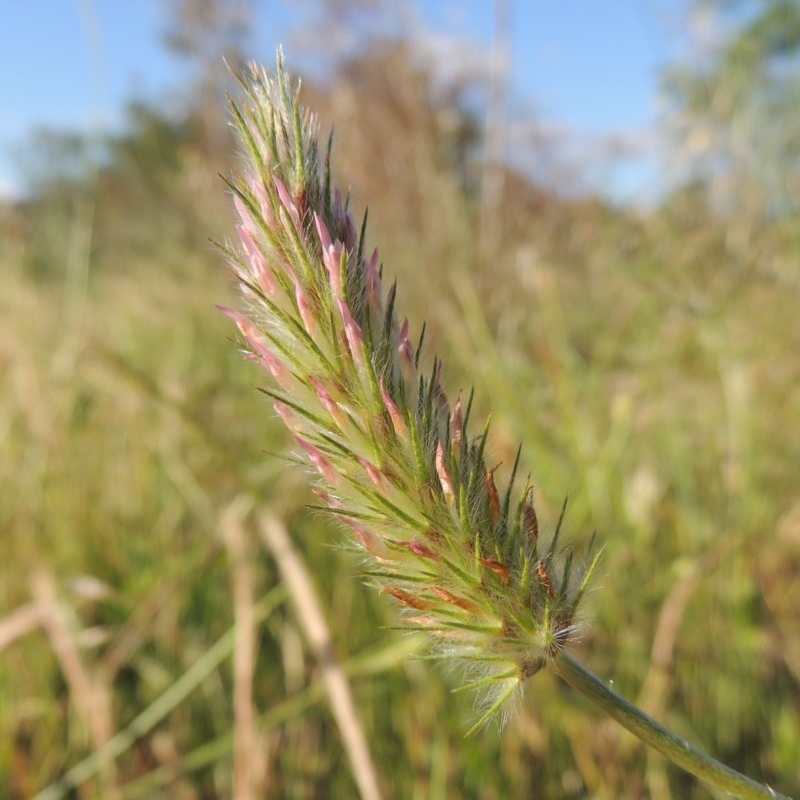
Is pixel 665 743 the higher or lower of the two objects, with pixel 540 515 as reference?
lower

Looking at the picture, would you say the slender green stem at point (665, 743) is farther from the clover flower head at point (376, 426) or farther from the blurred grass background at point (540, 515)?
the blurred grass background at point (540, 515)

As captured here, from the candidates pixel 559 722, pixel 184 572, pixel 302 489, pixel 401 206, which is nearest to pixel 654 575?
pixel 559 722

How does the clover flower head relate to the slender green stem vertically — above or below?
above

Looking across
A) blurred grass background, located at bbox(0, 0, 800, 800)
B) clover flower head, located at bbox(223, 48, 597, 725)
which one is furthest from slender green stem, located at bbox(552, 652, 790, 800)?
blurred grass background, located at bbox(0, 0, 800, 800)

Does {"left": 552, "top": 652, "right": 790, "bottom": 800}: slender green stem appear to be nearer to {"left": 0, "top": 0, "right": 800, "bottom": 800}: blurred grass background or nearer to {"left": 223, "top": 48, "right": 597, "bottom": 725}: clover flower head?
{"left": 223, "top": 48, "right": 597, "bottom": 725}: clover flower head

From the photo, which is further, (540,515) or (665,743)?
(540,515)

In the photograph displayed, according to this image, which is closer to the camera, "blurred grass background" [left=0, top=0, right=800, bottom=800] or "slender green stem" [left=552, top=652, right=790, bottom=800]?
"slender green stem" [left=552, top=652, right=790, bottom=800]
